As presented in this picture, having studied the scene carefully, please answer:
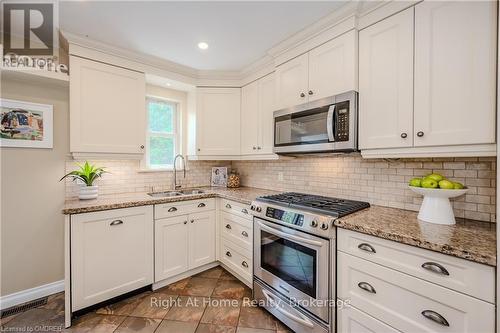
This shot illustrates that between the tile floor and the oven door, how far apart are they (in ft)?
1.09

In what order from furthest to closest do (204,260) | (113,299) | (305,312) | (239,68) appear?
1. (239,68)
2. (204,260)
3. (113,299)
4. (305,312)

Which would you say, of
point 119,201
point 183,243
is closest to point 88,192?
point 119,201

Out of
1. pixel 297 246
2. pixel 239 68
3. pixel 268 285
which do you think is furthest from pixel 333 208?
pixel 239 68

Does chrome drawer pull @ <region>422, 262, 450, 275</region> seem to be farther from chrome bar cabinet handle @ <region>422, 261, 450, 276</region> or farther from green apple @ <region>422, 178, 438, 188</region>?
green apple @ <region>422, 178, 438, 188</region>

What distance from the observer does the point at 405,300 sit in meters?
1.17

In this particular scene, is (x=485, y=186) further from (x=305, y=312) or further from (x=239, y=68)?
(x=239, y=68)

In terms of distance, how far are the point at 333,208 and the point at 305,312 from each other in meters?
0.79

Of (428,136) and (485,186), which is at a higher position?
(428,136)

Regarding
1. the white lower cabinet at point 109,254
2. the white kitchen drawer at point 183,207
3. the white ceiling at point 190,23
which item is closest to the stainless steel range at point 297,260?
the white kitchen drawer at point 183,207

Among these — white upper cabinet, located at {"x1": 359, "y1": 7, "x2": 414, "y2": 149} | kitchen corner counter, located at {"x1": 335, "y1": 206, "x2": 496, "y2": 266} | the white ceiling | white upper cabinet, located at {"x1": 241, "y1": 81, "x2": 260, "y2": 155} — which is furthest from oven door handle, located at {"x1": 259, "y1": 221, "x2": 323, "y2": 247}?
the white ceiling

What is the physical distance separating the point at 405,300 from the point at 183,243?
79.0 inches

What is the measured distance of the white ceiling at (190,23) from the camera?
1641mm

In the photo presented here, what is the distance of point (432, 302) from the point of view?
1.09 metres

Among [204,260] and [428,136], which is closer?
[428,136]
